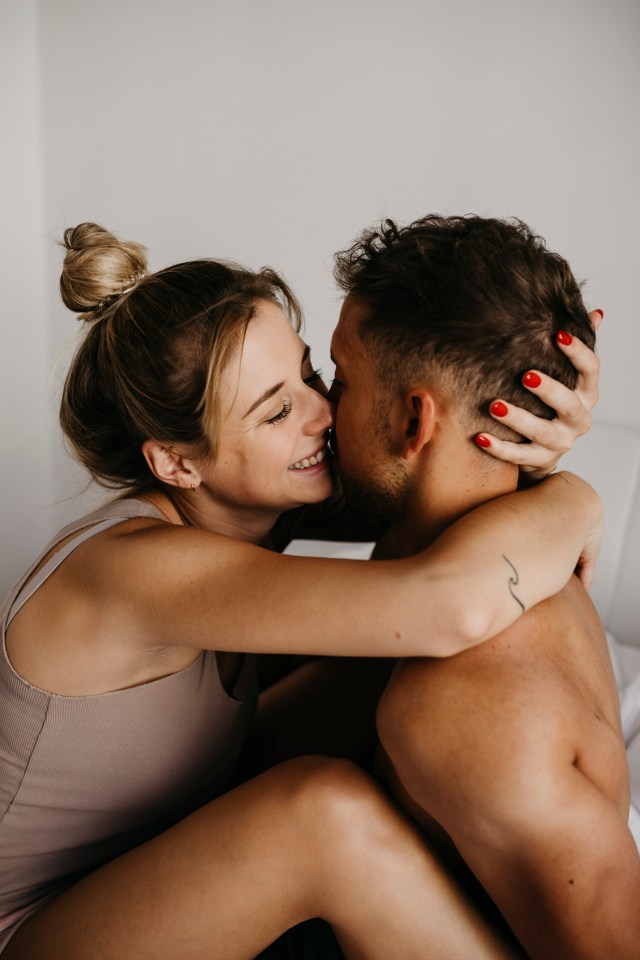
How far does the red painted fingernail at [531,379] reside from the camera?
1159 mm

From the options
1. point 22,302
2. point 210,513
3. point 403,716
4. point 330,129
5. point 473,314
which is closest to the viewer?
point 403,716

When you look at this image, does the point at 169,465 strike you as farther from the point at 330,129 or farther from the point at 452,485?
the point at 330,129

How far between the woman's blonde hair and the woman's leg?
1.83ft

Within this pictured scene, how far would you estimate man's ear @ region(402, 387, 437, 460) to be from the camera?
1.17 metres

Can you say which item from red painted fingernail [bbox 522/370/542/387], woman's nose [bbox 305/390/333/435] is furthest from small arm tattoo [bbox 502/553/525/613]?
woman's nose [bbox 305/390/333/435]

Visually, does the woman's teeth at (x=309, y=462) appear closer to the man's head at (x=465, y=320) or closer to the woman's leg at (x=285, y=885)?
the man's head at (x=465, y=320)

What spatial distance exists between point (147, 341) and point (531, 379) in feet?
1.95

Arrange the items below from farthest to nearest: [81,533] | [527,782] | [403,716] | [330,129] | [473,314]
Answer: [330,129] → [81,533] → [473,314] → [403,716] → [527,782]

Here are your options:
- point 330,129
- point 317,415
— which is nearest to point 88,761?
point 317,415

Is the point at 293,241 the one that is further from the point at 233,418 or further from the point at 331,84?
the point at 233,418

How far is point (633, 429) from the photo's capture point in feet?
7.04

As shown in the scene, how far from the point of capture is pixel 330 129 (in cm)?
226

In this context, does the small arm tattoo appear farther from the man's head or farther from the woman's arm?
the man's head

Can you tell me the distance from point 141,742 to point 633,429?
151 centimetres
